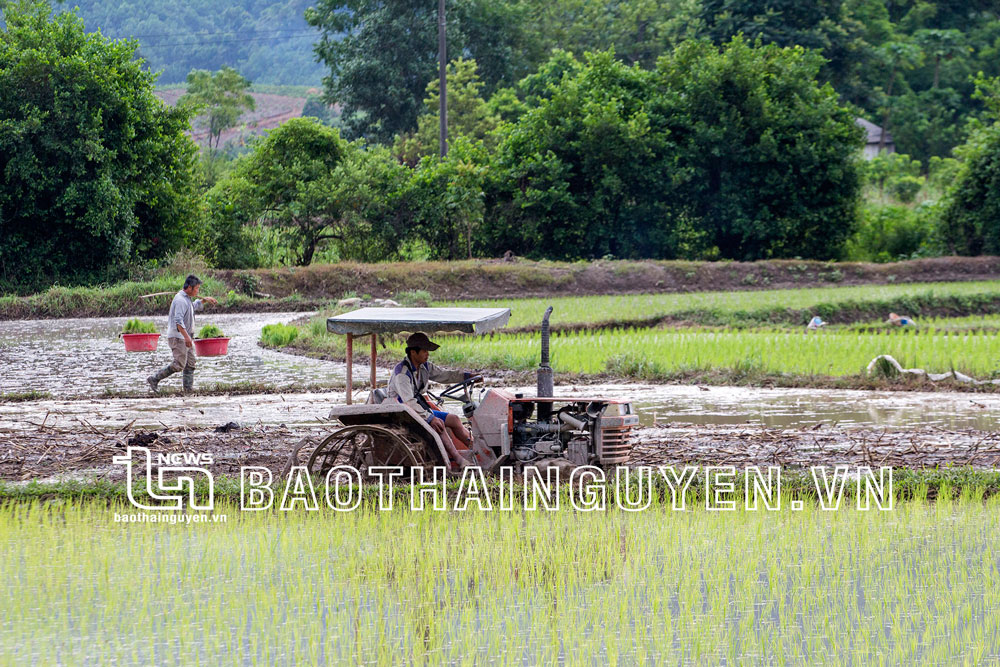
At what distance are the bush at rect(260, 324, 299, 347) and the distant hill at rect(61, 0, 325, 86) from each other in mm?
99593

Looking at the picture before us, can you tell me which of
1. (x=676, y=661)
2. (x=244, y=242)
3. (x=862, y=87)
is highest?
(x=862, y=87)

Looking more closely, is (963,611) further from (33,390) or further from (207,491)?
(33,390)

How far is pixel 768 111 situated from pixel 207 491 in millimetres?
29282

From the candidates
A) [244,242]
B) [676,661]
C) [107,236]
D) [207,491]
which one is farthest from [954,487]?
[244,242]

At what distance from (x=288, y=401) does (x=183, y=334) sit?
4.98 feet

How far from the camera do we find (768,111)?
3453cm

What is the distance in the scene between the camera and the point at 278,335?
19.5m

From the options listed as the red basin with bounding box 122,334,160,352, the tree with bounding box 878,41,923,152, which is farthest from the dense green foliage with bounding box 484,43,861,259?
the red basin with bounding box 122,334,160,352

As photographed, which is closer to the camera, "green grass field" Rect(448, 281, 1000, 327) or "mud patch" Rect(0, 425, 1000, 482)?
"mud patch" Rect(0, 425, 1000, 482)

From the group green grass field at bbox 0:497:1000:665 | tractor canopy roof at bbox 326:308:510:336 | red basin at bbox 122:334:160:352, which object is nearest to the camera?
green grass field at bbox 0:497:1000:665

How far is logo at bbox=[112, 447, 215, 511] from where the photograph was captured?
7730mm

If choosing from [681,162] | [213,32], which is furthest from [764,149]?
[213,32]

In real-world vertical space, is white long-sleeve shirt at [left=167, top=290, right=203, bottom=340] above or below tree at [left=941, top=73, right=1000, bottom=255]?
below

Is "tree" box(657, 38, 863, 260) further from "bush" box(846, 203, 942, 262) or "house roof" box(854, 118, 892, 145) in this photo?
"house roof" box(854, 118, 892, 145)
